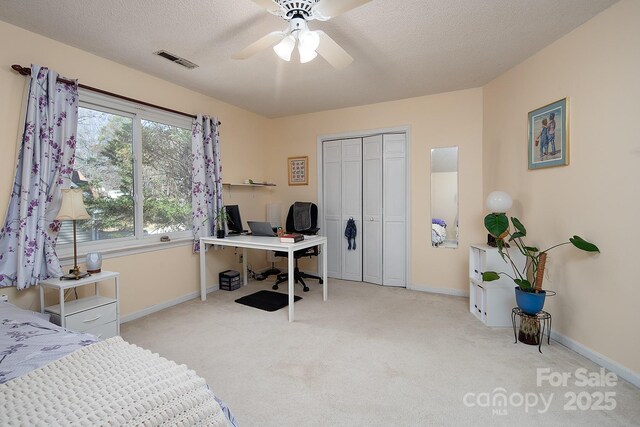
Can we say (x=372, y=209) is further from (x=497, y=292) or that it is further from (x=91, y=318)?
(x=91, y=318)

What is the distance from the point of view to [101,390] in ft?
3.05

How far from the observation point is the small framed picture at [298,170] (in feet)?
15.4

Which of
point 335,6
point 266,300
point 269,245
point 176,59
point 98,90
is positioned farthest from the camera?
point 266,300

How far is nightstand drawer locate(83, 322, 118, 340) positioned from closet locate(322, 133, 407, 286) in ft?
9.33

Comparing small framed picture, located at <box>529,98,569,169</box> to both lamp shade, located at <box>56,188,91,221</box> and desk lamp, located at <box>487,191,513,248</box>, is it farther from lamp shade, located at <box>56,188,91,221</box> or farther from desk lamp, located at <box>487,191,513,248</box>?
lamp shade, located at <box>56,188,91,221</box>

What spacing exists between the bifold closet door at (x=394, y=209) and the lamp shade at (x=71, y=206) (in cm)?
333

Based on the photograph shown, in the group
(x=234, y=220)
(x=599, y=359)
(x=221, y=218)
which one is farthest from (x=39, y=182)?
(x=599, y=359)

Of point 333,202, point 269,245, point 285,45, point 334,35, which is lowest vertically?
point 269,245

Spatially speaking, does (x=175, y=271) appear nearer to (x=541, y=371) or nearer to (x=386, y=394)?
(x=386, y=394)

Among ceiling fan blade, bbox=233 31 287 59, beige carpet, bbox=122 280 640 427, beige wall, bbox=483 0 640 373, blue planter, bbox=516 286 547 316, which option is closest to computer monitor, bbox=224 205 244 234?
beige carpet, bbox=122 280 640 427

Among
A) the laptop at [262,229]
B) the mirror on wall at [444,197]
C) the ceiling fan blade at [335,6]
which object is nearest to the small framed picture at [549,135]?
the mirror on wall at [444,197]

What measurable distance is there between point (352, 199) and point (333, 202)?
0.32 m

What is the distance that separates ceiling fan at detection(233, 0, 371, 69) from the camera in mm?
1641

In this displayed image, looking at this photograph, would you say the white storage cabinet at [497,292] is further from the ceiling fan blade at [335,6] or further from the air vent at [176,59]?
the air vent at [176,59]
